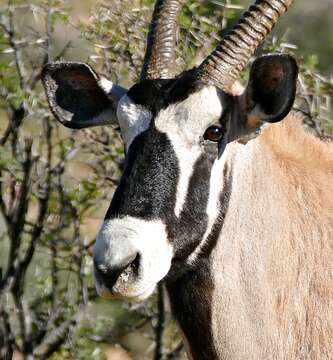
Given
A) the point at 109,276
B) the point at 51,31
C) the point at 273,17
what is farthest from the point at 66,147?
the point at 109,276

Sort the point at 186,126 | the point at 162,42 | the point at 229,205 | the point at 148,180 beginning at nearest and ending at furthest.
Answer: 1. the point at 148,180
2. the point at 186,126
3. the point at 229,205
4. the point at 162,42

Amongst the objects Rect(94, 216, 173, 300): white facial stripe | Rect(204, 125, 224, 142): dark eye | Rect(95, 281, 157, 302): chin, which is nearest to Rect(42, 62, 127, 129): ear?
Rect(204, 125, 224, 142): dark eye

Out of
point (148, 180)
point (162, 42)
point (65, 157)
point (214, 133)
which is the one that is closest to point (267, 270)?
point (214, 133)

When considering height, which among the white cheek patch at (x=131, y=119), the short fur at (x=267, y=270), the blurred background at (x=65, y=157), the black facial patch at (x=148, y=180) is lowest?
the blurred background at (x=65, y=157)

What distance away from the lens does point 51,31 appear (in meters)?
9.33

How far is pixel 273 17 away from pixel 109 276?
6.22ft

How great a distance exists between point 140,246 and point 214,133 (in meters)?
0.86

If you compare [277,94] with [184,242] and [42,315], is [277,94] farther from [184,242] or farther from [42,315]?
[42,315]

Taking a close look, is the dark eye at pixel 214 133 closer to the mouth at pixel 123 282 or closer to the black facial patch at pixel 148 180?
the black facial patch at pixel 148 180

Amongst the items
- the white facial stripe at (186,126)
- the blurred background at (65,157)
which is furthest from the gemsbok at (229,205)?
the blurred background at (65,157)

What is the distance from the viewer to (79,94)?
702 cm

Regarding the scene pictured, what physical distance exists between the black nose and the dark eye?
2.80 feet

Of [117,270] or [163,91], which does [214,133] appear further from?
[117,270]

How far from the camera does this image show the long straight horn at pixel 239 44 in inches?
251
